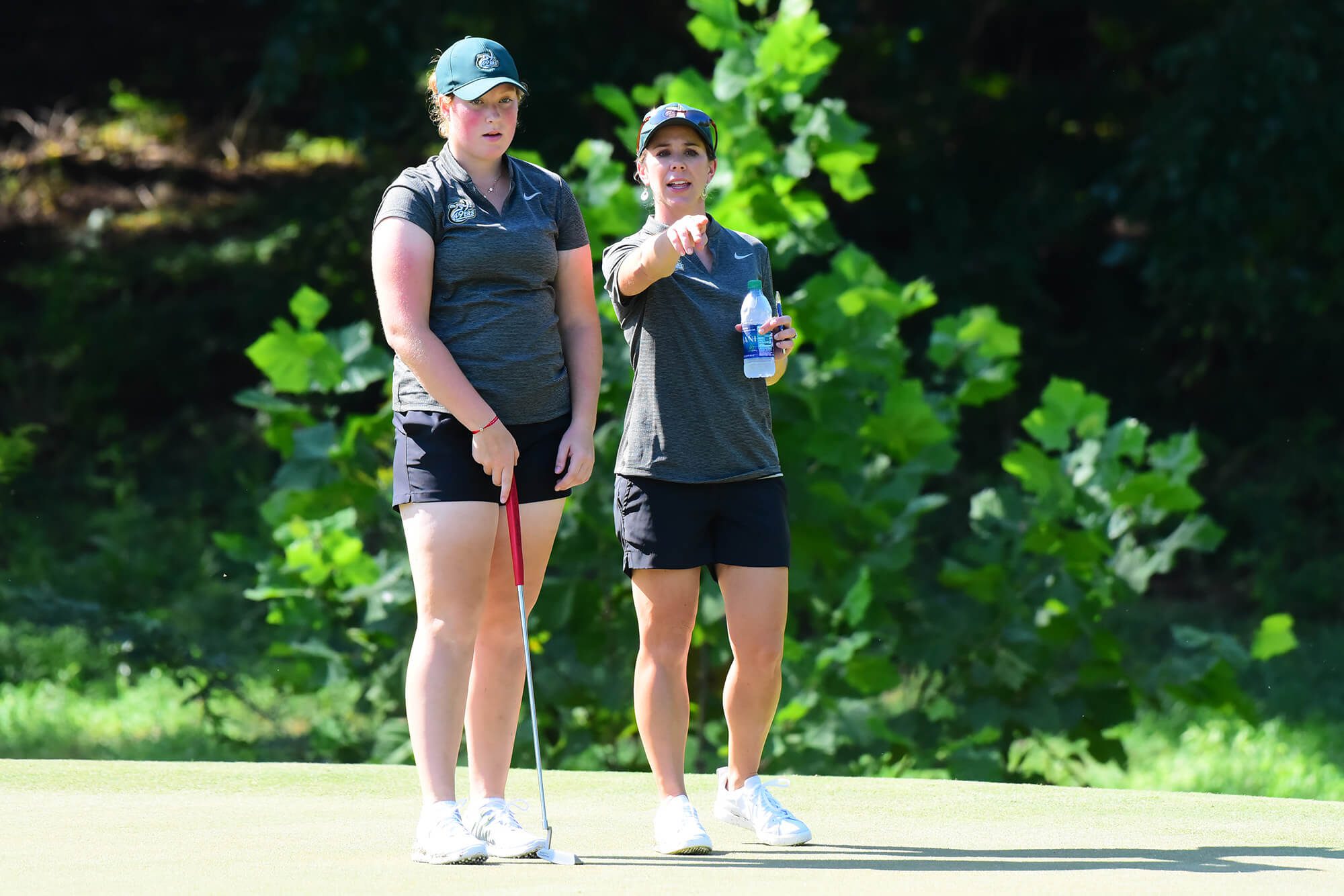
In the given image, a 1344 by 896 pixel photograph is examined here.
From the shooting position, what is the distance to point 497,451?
10.1 ft

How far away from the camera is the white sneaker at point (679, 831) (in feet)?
10.6

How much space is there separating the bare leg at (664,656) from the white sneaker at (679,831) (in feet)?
0.30

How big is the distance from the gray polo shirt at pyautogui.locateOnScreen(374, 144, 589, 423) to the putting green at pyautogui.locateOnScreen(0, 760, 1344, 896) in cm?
87

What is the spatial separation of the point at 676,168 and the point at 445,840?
1.37 meters

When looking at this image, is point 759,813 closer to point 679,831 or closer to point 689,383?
point 679,831

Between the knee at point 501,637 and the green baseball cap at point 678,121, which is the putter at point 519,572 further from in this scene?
the green baseball cap at point 678,121

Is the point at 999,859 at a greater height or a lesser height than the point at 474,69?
lesser

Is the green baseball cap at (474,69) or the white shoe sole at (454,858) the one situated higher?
the green baseball cap at (474,69)

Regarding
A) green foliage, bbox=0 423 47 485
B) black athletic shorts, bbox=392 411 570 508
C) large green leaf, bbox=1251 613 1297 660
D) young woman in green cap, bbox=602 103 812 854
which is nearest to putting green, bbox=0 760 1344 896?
young woman in green cap, bbox=602 103 812 854

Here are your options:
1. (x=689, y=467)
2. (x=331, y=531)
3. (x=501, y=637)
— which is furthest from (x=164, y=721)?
(x=689, y=467)

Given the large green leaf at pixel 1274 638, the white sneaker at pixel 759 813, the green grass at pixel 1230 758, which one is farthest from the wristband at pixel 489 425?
the green grass at pixel 1230 758

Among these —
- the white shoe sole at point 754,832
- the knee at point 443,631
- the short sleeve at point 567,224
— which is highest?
the short sleeve at point 567,224

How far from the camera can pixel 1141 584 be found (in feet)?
18.5

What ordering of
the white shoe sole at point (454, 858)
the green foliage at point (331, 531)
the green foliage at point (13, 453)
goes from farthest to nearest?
the green foliage at point (13, 453), the green foliage at point (331, 531), the white shoe sole at point (454, 858)
